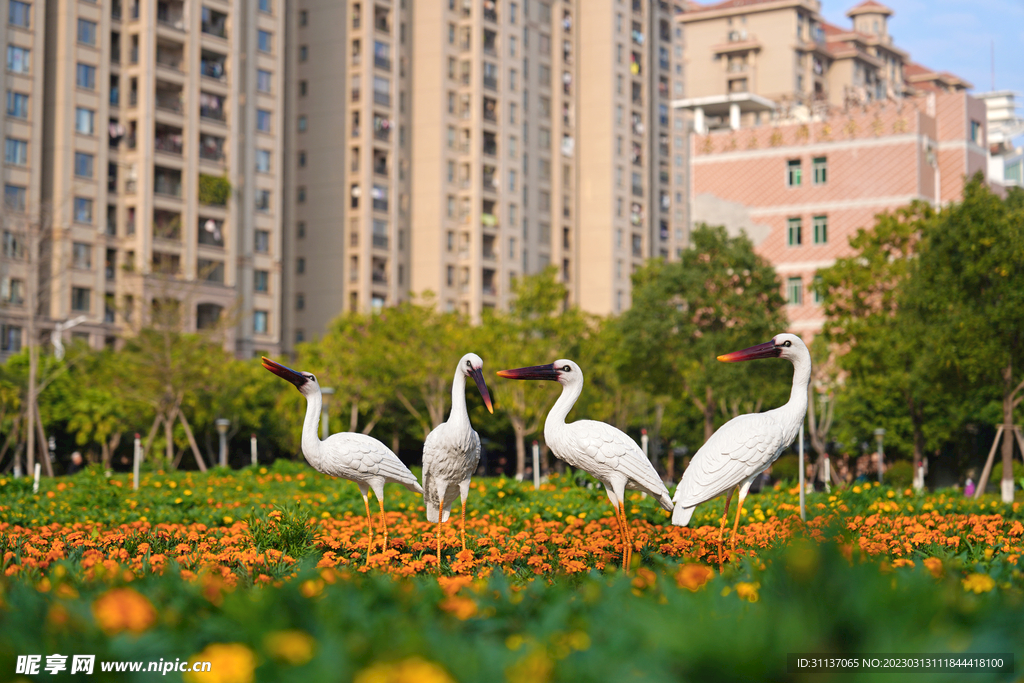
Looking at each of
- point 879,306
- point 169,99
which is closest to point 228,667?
point 879,306

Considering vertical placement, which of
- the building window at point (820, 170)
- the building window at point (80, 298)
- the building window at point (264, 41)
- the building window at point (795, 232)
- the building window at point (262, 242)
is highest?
the building window at point (264, 41)

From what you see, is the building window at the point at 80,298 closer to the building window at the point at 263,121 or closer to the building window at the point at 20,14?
the building window at the point at 20,14

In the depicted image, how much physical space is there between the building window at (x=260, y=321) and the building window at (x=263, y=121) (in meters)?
10.9

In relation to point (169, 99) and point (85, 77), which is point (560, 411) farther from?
point (169, 99)

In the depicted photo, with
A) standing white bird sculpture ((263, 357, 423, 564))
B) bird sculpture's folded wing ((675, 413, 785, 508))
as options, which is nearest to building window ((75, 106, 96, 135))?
standing white bird sculpture ((263, 357, 423, 564))

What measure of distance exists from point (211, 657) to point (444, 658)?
86cm

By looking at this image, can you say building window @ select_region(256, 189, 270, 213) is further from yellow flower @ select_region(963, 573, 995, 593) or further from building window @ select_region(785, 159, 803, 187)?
yellow flower @ select_region(963, 573, 995, 593)

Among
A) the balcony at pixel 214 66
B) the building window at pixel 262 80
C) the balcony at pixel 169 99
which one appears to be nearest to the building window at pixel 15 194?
the balcony at pixel 169 99

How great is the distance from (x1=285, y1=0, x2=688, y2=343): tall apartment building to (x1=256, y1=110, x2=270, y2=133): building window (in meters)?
7.46

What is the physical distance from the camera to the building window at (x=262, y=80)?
69069 mm

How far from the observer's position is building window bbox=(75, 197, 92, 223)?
60.0 m

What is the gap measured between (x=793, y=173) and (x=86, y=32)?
37.9 m

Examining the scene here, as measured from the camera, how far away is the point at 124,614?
421 cm

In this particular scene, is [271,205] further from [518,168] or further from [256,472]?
[256,472]
